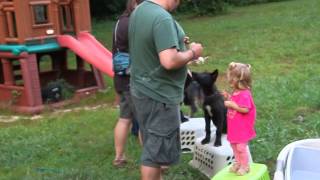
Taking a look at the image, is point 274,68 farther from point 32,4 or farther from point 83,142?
point 83,142

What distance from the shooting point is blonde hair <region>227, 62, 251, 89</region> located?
3.70 meters

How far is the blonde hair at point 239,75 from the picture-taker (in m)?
→ 3.70

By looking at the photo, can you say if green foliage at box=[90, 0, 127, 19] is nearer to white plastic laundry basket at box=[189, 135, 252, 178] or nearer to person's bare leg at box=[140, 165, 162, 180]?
white plastic laundry basket at box=[189, 135, 252, 178]

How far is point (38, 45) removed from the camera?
899cm

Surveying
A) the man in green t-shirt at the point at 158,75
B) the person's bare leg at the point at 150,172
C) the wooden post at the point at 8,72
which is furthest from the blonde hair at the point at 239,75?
the wooden post at the point at 8,72

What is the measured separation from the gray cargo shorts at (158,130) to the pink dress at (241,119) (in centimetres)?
41

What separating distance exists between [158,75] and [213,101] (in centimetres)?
106

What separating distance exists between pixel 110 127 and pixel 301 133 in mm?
2117

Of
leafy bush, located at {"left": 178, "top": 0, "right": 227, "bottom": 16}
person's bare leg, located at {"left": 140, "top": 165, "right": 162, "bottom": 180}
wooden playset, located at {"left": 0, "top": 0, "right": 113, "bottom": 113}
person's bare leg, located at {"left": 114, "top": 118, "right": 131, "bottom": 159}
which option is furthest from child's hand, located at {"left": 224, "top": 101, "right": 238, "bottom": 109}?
leafy bush, located at {"left": 178, "top": 0, "right": 227, "bottom": 16}

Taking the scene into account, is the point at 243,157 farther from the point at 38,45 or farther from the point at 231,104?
the point at 38,45

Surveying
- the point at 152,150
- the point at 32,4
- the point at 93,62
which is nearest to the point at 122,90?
the point at 152,150

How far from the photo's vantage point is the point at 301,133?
5.49 m

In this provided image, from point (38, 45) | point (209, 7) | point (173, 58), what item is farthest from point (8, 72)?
point (209, 7)

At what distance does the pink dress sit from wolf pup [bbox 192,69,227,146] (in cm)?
58
